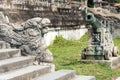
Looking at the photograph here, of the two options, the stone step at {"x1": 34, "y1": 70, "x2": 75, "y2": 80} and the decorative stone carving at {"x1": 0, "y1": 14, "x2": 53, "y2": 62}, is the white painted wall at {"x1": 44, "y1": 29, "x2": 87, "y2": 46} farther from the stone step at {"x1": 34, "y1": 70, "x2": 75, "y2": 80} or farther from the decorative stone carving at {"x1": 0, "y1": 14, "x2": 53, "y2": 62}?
the stone step at {"x1": 34, "y1": 70, "x2": 75, "y2": 80}

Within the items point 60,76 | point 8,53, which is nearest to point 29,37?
point 8,53

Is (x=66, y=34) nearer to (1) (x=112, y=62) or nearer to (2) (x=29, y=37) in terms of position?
(1) (x=112, y=62)

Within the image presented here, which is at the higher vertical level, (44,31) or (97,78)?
(44,31)

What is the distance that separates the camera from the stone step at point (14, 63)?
708cm

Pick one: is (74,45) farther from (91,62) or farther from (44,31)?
(44,31)

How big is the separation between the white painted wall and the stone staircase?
308 inches

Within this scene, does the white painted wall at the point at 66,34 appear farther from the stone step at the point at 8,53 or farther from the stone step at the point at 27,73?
the stone step at the point at 27,73

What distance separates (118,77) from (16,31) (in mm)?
2867

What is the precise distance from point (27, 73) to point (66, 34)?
1221cm

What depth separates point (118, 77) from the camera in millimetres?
9750

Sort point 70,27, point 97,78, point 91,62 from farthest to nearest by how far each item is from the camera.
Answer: point 70,27 < point 91,62 < point 97,78

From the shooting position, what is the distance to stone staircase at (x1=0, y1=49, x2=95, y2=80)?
22.9 feet

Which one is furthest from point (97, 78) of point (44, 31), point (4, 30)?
point (4, 30)

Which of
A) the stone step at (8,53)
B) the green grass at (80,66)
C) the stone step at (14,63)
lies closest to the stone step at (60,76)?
the stone step at (14,63)
